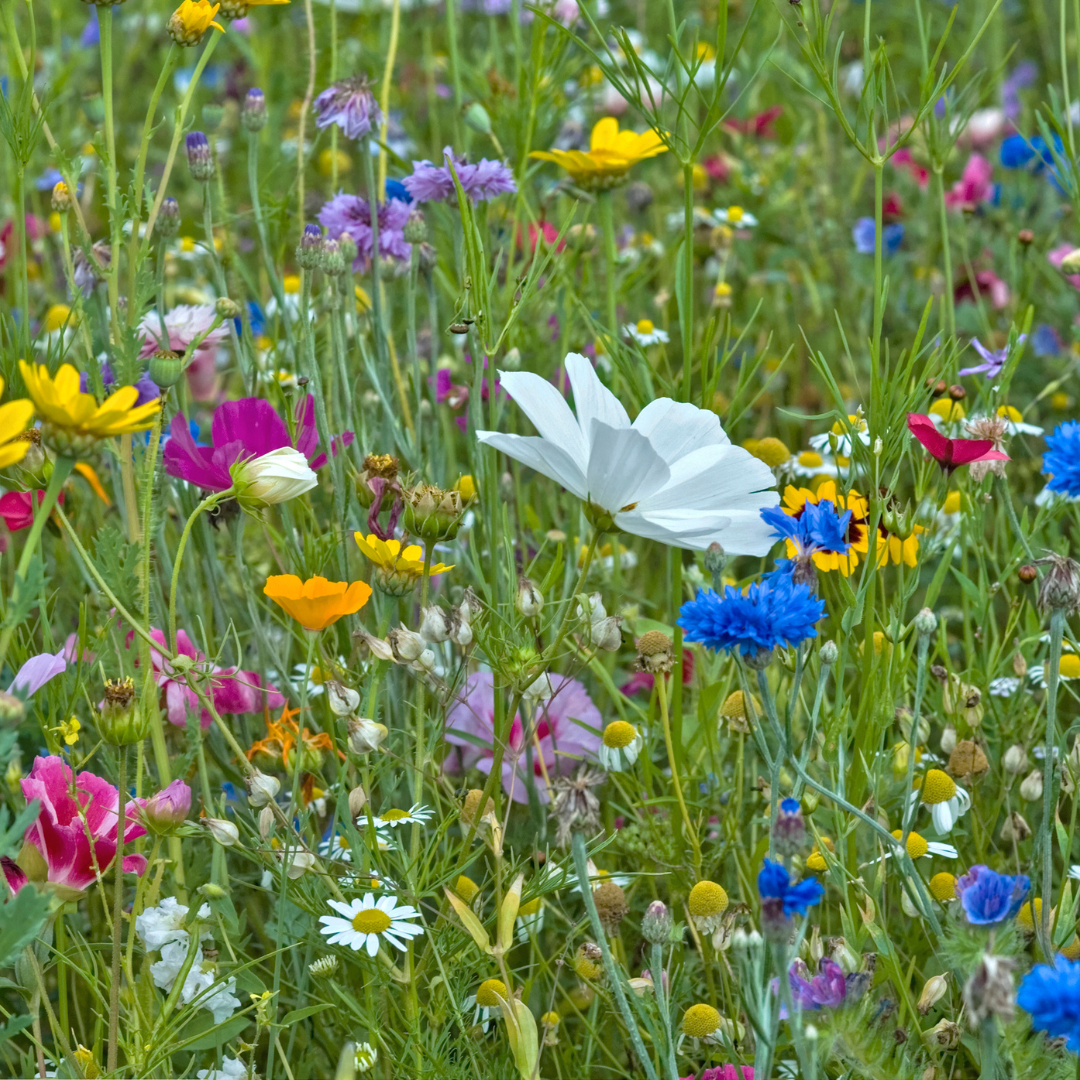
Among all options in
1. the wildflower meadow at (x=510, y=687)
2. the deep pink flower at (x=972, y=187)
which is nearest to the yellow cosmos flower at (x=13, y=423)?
Result: the wildflower meadow at (x=510, y=687)

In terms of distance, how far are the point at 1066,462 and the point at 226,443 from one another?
51cm

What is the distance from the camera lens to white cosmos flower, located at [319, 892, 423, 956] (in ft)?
2.16

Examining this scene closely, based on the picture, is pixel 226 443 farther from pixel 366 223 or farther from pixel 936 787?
pixel 936 787

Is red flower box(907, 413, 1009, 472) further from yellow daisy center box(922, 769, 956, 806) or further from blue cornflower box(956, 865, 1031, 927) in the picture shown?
blue cornflower box(956, 865, 1031, 927)

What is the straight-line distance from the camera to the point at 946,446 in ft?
2.57

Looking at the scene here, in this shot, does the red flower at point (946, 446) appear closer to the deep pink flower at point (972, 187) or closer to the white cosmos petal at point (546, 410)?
the white cosmos petal at point (546, 410)

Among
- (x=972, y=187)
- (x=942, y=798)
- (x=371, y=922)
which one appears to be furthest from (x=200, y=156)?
(x=972, y=187)

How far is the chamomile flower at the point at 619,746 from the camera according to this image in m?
0.76

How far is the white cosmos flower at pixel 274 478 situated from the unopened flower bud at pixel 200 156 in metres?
0.35

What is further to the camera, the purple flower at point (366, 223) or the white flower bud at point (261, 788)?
the purple flower at point (366, 223)

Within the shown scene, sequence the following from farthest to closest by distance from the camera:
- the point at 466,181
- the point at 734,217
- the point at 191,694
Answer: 1. the point at 734,217
2. the point at 466,181
3. the point at 191,694

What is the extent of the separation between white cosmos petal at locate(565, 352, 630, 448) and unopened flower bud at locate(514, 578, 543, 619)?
95mm

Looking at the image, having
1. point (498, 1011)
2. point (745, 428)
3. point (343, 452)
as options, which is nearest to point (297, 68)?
point (745, 428)

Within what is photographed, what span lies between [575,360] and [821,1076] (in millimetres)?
425
